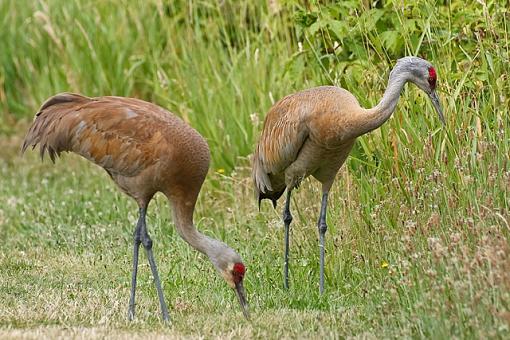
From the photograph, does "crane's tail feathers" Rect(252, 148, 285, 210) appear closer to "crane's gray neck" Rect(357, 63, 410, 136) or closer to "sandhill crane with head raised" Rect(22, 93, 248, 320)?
"sandhill crane with head raised" Rect(22, 93, 248, 320)

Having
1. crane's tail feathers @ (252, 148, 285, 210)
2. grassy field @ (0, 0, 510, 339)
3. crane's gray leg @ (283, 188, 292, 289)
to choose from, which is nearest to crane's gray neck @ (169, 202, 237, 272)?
grassy field @ (0, 0, 510, 339)

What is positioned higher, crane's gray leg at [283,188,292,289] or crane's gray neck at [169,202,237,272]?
crane's gray neck at [169,202,237,272]

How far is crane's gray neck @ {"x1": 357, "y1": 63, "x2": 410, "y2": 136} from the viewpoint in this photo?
6.33 meters

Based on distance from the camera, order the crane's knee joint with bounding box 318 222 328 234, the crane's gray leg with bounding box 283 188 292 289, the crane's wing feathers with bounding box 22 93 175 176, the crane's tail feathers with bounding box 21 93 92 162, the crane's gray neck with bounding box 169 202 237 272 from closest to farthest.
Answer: the crane's gray neck with bounding box 169 202 237 272 → the crane's wing feathers with bounding box 22 93 175 176 → the crane's tail feathers with bounding box 21 93 92 162 → the crane's gray leg with bounding box 283 188 292 289 → the crane's knee joint with bounding box 318 222 328 234

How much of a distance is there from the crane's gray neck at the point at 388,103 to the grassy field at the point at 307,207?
1.42ft

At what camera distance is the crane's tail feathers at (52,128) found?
6.81 m

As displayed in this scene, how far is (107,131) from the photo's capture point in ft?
22.0

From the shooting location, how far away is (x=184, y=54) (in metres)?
10.3

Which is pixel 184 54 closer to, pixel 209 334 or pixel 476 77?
pixel 476 77

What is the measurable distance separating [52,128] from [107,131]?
373 mm

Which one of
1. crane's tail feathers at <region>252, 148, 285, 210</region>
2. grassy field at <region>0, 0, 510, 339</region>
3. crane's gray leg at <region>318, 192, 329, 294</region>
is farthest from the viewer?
crane's tail feathers at <region>252, 148, 285, 210</region>

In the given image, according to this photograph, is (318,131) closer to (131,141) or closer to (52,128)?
(131,141)

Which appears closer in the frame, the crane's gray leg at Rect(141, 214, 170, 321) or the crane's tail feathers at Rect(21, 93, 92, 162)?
the crane's gray leg at Rect(141, 214, 170, 321)

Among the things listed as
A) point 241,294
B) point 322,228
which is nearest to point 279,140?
point 322,228
